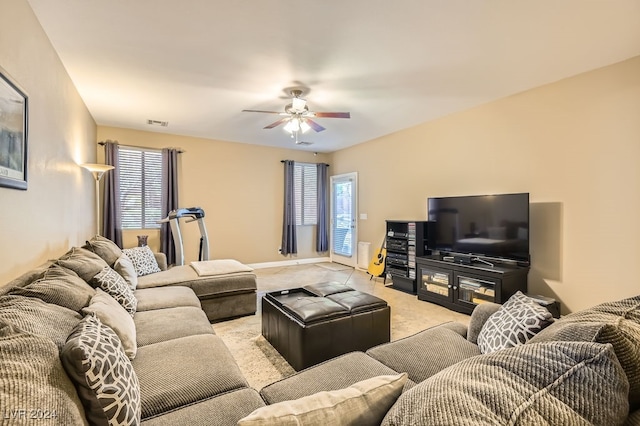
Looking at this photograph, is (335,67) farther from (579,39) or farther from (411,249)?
(411,249)

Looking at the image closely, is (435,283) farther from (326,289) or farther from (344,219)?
(344,219)

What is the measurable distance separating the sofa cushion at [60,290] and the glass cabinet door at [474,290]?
3.63 meters

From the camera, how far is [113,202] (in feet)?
15.9

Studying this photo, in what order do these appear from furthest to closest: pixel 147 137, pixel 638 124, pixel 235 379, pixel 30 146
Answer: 1. pixel 147 137
2. pixel 638 124
3. pixel 30 146
4. pixel 235 379

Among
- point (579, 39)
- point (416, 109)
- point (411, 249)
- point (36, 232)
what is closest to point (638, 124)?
point (579, 39)

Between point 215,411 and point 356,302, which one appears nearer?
point 215,411

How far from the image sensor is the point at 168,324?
6.76 feet

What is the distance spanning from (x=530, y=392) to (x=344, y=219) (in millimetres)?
6125

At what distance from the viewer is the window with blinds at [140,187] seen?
5.06 m

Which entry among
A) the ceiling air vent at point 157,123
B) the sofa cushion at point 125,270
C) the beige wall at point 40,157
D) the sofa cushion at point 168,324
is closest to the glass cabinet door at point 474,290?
the sofa cushion at point 168,324

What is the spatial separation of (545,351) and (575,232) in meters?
3.23

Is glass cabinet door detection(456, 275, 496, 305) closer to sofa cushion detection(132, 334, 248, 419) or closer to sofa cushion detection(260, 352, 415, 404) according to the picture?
sofa cushion detection(260, 352, 415, 404)

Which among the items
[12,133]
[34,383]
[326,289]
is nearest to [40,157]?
[12,133]

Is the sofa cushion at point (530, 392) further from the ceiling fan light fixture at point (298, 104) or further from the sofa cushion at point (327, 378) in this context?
the ceiling fan light fixture at point (298, 104)
